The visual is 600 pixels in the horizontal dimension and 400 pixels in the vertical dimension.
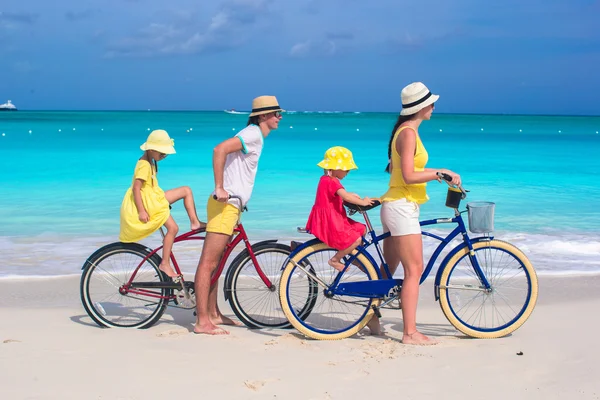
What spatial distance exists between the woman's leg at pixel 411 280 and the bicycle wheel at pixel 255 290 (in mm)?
810

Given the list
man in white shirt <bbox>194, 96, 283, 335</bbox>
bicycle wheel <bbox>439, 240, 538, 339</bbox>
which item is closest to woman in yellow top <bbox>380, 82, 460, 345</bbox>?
bicycle wheel <bbox>439, 240, 538, 339</bbox>

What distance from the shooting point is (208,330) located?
15.6 ft

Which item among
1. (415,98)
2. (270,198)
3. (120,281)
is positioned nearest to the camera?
(415,98)

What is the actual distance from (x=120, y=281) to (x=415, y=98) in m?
2.46

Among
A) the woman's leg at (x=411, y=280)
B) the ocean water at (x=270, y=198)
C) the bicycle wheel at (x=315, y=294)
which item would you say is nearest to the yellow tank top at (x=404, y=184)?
the woman's leg at (x=411, y=280)

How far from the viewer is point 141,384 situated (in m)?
3.83

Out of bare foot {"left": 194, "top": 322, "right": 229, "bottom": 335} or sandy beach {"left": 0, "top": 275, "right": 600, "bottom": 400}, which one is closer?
sandy beach {"left": 0, "top": 275, "right": 600, "bottom": 400}

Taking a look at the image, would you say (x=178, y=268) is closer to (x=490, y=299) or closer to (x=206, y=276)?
(x=206, y=276)

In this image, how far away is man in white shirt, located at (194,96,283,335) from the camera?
15.1 feet

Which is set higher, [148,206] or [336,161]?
[336,161]

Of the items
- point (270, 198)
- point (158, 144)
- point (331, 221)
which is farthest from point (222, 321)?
point (270, 198)

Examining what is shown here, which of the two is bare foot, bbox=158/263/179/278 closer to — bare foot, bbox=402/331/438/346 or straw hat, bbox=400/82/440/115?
bare foot, bbox=402/331/438/346

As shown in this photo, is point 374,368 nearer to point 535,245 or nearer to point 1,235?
point 535,245

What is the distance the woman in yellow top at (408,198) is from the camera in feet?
14.4
